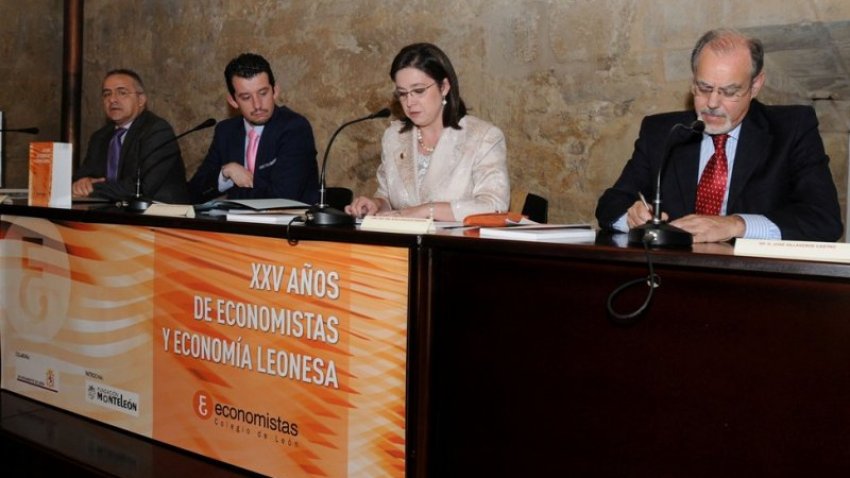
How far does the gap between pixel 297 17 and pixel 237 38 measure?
1.73 feet

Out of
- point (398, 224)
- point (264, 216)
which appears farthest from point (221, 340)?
point (398, 224)

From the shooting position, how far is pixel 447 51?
4.36m

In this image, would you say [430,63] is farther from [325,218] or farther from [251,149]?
[251,149]

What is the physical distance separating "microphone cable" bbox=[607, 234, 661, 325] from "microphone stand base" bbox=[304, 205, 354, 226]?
78cm

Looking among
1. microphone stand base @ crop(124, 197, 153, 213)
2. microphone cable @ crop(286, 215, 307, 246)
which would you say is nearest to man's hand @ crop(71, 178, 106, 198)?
microphone stand base @ crop(124, 197, 153, 213)

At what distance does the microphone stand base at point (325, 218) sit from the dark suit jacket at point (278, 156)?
1.53 meters

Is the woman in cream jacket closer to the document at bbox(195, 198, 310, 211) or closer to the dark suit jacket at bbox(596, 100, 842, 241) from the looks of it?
the document at bbox(195, 198, 310, 211)

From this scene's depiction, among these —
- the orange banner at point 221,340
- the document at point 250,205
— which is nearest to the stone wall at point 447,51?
the document at point 250,205

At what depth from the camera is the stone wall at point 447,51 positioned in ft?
12.1

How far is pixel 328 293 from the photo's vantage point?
207 centimetres

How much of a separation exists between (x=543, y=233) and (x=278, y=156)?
2119 mm

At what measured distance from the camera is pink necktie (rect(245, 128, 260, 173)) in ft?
12.5

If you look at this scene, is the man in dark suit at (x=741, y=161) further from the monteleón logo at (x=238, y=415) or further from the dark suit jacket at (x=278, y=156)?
the dark suit jacket at (x=278, y=156)

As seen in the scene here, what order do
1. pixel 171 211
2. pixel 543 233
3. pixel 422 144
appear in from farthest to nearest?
pixel 422 144 → pixel 171 211 → pixel 543 233
